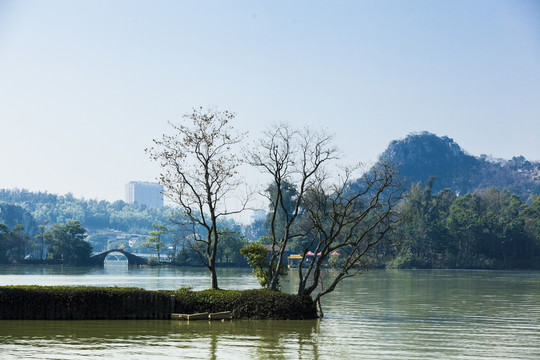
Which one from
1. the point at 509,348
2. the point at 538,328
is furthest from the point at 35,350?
the point at 538,328

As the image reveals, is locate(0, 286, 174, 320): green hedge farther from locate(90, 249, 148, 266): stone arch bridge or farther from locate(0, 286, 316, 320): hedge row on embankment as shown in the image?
locate(90, 249, 148, 266): stone arch bridge

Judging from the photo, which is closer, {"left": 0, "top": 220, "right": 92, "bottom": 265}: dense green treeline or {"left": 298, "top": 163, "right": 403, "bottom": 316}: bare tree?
{"left": 298, "top": 163, "right": 403, "bottom": 316}: bare tree

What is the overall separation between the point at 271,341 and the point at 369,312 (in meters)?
13.9

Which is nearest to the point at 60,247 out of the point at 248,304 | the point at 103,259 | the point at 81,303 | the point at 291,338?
the point at 103,259

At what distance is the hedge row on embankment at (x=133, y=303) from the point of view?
2781cm

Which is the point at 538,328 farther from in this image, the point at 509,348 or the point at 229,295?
the point at 229,295

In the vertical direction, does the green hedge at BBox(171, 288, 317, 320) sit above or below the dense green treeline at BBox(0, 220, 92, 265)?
below

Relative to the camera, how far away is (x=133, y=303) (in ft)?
94.1

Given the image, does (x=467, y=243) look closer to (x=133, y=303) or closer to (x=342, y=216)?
(x=342, y=216)

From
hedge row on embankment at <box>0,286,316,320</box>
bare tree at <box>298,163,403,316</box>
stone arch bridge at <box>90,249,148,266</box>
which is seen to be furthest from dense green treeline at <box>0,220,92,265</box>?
hedge row on embankment at <box>0,286,316,320</box>

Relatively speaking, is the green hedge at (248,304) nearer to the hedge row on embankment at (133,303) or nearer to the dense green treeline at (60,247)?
the hedge row on embankment at (133,303)

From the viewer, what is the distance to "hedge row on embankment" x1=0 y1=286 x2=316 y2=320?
27.8m

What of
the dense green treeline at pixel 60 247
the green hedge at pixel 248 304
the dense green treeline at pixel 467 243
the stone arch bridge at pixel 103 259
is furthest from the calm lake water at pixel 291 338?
the stone arch bridge at pixel 103 259

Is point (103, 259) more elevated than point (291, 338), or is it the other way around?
point (103, 259)
